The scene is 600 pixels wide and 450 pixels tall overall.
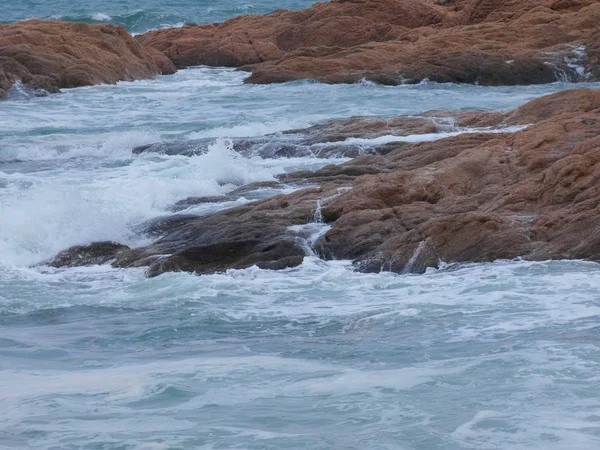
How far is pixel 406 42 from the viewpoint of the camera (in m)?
26.6

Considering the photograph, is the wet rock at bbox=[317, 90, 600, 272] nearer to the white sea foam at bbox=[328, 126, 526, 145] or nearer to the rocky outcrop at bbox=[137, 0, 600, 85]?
the white sea foam at bbox=[328, 126, 526, 145]

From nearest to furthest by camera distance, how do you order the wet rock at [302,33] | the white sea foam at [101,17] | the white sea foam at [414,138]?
1. the white sea foam at [414,138]
2. the wet rock at [302,33]
3. the white sea foam at [101,17]

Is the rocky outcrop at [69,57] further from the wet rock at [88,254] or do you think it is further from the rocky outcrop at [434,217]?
the rocky outcrop at [434,217]

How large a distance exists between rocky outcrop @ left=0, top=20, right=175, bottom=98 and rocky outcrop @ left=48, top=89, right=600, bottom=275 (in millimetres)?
14602

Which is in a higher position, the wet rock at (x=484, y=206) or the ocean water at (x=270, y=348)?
the wet rock at (x=484, y=206)

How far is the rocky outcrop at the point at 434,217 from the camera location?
9.03 metres

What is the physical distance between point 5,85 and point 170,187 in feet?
40.7

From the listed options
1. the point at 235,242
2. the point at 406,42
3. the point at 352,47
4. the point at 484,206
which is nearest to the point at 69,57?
the point at 352,47

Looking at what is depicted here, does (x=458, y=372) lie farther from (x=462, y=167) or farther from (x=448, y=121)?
(x=448, y=121)

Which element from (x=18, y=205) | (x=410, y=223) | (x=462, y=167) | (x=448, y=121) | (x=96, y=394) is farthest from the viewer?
(x=448, y=121)

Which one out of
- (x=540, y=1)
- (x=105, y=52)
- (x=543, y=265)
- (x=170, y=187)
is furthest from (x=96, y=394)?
(x=540, y=1)

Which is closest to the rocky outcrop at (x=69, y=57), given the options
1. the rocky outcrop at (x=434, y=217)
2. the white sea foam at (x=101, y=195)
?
the white sea foam at (x=101, y=195)

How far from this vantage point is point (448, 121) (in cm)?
1491

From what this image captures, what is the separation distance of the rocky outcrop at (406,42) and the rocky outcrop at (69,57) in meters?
2.58
